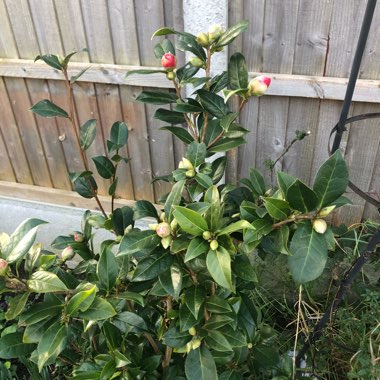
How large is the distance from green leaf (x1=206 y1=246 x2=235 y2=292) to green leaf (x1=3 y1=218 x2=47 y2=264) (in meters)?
0.42

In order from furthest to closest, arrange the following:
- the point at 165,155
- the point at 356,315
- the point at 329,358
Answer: the point at 165,155 → the point at 356,315 → the point at 329,358

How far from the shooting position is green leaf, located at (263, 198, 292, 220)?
3.01 ft

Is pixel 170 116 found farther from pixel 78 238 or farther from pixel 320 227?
pixel 320 227

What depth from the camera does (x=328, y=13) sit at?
5.92 ft

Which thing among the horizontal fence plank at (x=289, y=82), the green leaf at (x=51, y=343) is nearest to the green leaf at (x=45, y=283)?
the green leaf at (x=51, y=343)

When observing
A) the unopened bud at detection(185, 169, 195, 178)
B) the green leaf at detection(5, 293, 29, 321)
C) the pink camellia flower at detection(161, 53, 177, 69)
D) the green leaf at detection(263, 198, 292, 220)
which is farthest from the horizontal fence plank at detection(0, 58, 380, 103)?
the green leaf at detection(5, 293, 29, 321)

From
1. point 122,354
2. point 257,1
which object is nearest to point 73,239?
point 122,354

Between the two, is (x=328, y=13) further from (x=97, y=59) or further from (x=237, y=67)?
(x=97, y=59)

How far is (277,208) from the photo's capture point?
0.93m

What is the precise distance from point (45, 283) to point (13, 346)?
367mm

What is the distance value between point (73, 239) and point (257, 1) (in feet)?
4.17

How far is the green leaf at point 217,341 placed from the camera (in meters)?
1.15

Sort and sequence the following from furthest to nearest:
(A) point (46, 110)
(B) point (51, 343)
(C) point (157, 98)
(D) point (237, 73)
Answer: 1. (A) point (46, 110)
2. (C) point (157, 98)
3. (D) point (237, 73)
4. (B) point (51, 343)

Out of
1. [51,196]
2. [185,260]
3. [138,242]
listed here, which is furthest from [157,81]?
[185,260]
